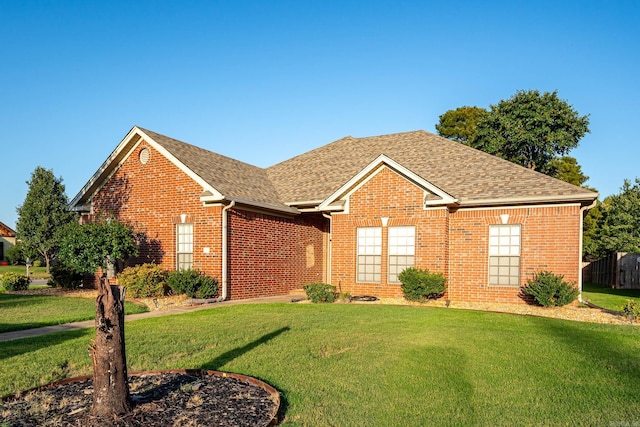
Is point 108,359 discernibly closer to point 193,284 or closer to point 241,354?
point 241,354

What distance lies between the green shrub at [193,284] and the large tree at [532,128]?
70.5 feet

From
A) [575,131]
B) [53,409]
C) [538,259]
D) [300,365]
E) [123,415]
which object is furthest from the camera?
[575,131]

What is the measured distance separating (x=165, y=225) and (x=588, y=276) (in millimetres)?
27775

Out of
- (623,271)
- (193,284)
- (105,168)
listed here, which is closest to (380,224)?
(193,284)

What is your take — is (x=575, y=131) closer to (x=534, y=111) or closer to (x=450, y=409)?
(x=534, y=111)

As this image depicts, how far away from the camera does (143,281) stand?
15.5 m

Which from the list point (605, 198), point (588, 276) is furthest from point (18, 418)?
point (605, 198)

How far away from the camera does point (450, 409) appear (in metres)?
5.20

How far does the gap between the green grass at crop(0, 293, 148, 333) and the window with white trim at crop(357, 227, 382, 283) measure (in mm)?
7204

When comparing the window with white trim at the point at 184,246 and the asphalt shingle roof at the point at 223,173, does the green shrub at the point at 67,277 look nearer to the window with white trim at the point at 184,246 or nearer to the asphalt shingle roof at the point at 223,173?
the window with white trim at the point at 184,246

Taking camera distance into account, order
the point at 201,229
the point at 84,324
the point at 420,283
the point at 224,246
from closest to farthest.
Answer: the point at 84,324
the point at 420,283
the point at 224,246
the point at 201,229

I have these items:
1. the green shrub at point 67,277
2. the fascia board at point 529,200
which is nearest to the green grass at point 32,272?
the green shrub at point 67,277

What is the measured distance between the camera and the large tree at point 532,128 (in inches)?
1145

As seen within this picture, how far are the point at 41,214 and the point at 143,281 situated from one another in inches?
1253
